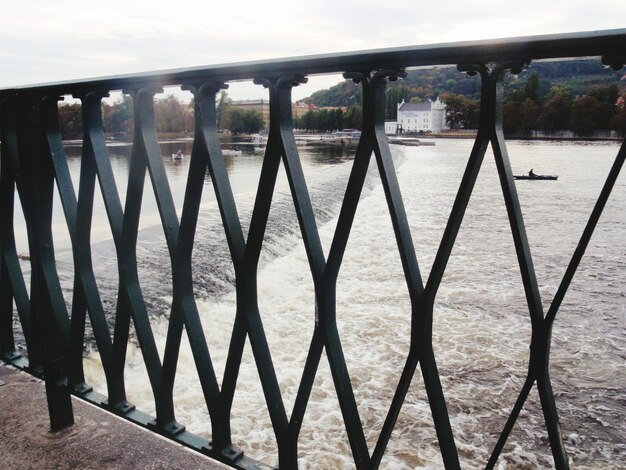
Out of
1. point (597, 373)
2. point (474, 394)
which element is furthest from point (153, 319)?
point (597, 373)

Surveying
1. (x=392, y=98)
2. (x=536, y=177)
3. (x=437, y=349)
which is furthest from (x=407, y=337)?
(x=536, y=177)

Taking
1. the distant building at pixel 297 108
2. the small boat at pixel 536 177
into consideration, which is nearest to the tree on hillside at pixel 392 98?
the distant building at pixel 297 108

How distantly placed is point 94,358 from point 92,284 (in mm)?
4216

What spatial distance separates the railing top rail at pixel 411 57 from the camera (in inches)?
36.7

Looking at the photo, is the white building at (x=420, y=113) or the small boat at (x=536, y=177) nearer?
the white building at (x=420, y=113)

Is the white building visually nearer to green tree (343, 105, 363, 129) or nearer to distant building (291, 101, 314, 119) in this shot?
distant building (291, 101, 314, 119)

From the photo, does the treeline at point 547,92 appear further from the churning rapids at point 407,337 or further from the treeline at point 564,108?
the churning rapids at point 407,337

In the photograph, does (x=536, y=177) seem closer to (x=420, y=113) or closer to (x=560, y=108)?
(x=420, y=113)

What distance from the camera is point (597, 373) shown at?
6.49 m

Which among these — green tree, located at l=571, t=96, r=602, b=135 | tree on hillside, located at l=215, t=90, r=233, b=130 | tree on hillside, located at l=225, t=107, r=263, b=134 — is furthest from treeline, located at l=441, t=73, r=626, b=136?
tree on hillside, located at l=225, t=107, r=263, b=134

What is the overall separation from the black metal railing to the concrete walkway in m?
0.11

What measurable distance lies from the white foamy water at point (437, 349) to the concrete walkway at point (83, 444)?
7.80 feet

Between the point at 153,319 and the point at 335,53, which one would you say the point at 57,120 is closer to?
the point at 335,53

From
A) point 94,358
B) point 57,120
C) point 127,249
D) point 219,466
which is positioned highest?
point 57,120
